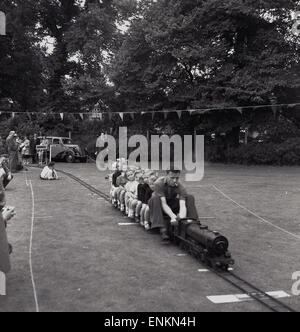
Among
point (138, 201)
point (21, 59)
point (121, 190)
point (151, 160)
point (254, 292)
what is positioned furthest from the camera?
point (21, 59)

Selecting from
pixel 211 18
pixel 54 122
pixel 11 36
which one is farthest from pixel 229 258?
pixel 11 36

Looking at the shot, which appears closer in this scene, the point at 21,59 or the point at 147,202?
the point at 147,202

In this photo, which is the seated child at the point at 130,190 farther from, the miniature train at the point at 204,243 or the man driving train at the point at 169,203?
the miniature train at the point at 204,243

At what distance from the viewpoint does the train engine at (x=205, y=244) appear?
26.6 feet

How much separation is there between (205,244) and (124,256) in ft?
5.27

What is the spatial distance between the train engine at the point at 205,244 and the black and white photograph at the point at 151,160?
33mm

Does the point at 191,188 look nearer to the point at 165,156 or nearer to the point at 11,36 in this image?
the point at 165,156

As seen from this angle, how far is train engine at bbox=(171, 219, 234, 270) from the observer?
319 inches

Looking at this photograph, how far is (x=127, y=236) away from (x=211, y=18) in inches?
898

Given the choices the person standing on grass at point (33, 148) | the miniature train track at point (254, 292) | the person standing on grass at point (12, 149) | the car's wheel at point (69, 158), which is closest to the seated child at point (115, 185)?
the miniature train track at point (254, 292)

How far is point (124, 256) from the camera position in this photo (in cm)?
906

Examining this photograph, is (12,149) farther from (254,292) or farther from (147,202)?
(254,292)

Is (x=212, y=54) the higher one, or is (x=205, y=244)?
(x=212, y=54)

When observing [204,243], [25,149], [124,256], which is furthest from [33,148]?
[204,243]
